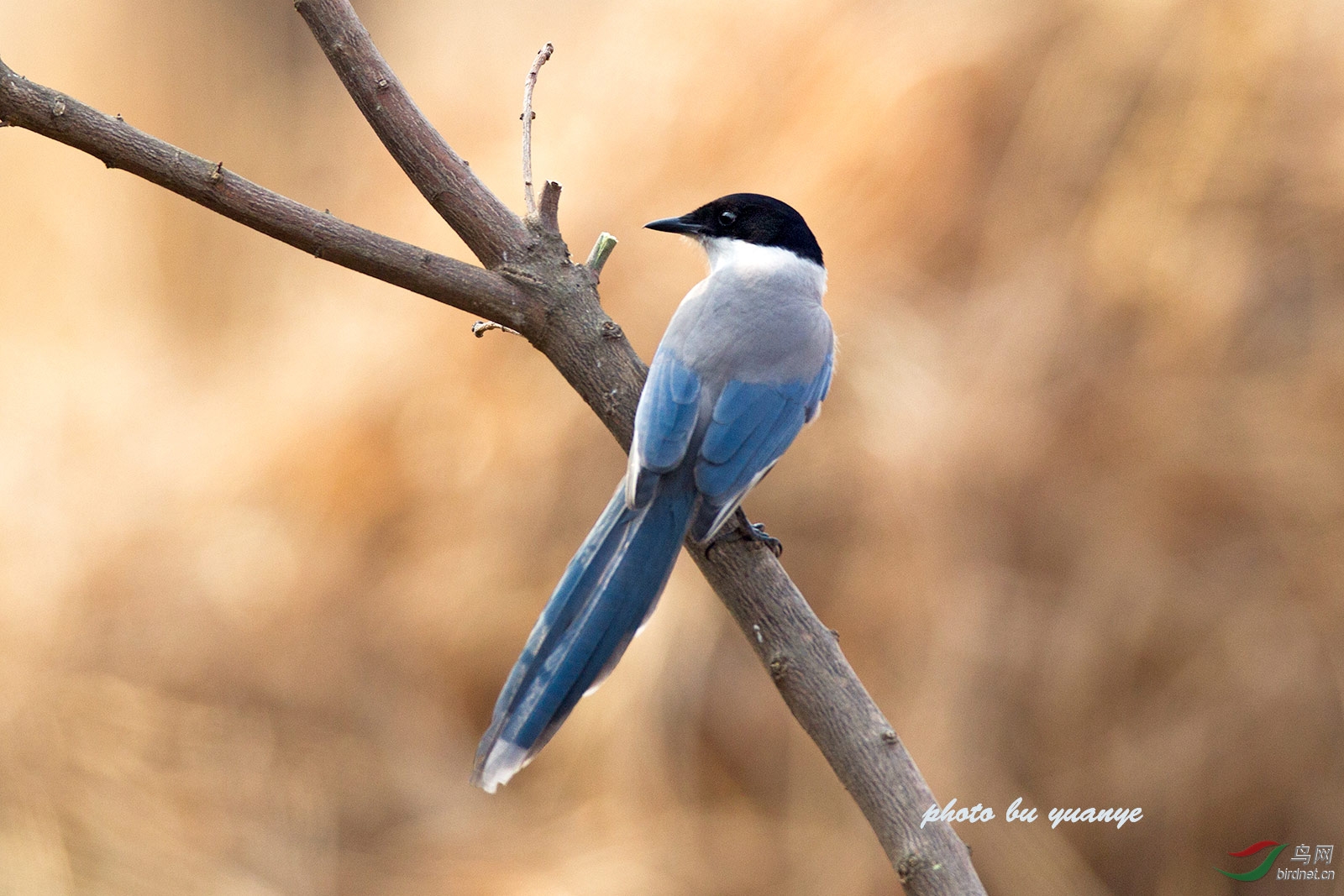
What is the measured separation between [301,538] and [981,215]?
6.38ft

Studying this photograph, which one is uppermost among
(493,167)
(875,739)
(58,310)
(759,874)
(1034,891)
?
(58,310)

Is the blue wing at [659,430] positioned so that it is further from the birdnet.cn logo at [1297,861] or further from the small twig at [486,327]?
the birdnet.cn logo at [1297,861]

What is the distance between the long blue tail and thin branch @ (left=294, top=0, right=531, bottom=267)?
0.36 m

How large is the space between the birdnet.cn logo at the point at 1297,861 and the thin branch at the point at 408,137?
1984 mm

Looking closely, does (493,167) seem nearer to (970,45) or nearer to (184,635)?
(970,45)

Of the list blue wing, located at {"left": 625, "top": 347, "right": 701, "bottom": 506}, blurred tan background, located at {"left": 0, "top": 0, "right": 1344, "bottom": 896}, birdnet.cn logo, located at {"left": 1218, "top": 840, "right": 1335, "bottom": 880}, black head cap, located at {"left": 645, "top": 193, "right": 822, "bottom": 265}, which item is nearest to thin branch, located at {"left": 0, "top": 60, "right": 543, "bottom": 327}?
blue wing, located at {"left": 625, "top": 347, "right": 701, "bottom": 506}

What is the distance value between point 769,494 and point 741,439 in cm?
123

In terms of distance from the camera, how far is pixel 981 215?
8.14 feet

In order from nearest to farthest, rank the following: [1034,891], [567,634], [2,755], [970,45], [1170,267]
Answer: [567,634] → [1034,891] → [1170,267] → [970,45] → [2,755]

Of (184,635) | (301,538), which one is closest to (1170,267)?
(301,538)

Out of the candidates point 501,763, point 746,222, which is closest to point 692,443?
point 501,763

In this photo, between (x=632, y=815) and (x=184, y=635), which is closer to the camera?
(x=632, y=815)

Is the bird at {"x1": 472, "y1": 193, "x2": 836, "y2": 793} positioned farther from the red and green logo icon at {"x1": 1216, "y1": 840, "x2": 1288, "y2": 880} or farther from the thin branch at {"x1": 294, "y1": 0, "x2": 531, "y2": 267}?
the red and green logo icon at {"x1": 1216, "y1": 840, "x2": 1288, "y2": 880}

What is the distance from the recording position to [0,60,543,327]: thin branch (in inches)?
39.5
